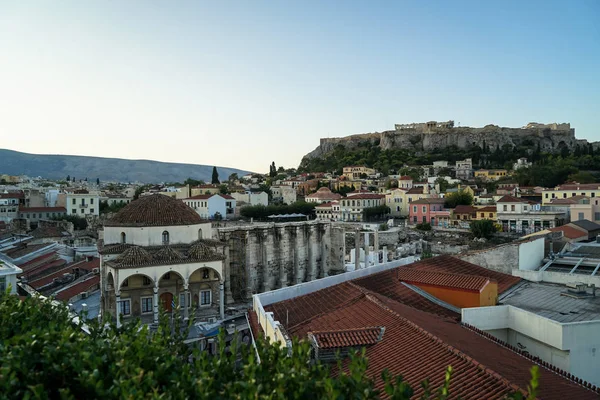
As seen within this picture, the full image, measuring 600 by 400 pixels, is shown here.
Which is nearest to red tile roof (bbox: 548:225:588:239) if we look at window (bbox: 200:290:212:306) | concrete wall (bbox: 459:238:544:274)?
concrete wall (bbox: 459:238:544:274)

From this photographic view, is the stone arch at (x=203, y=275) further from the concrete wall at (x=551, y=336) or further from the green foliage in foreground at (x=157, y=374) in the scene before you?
the green foliage in foreground at (x=157, y=374)

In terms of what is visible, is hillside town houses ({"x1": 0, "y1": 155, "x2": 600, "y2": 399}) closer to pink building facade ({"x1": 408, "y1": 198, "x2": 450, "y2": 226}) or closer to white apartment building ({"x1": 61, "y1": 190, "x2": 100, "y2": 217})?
pink building facade ({"x1": 408, "y1": 198, "x2": 450, "y2": 226})

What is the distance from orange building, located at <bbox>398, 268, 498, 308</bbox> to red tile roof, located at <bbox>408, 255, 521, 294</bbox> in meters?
1.44

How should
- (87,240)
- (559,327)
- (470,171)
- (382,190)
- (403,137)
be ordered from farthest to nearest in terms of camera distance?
(403,137) → (470,171) → (382,190) → (87,240) → (559,327)

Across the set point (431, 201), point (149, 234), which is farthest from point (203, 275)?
point (431, 201)

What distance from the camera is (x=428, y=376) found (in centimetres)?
746

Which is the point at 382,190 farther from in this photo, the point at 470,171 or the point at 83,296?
the point at 83,296

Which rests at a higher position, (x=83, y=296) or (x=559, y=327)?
(x=559, y=327)

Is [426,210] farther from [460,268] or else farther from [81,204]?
[460,268]

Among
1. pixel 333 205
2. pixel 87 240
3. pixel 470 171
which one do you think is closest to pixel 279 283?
pixel 87 240

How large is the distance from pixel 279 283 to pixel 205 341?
553 inches

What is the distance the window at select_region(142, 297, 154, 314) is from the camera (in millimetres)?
24297

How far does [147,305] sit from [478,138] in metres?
123

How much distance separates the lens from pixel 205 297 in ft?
85.4
